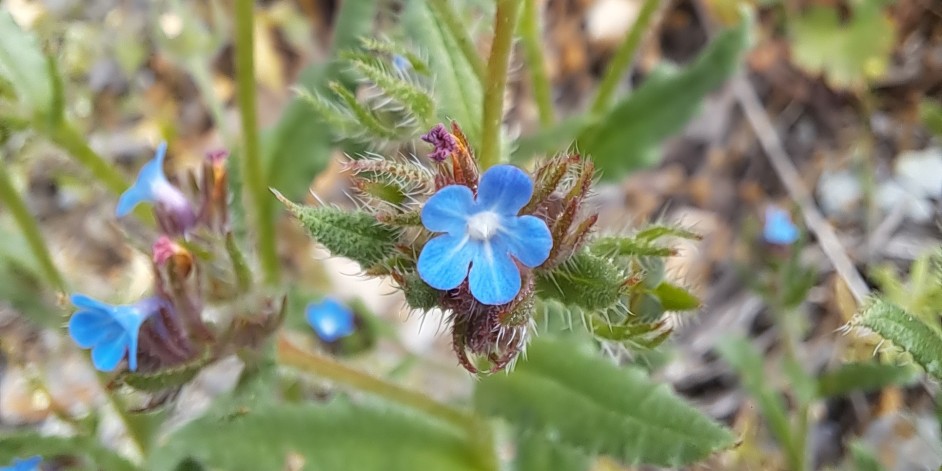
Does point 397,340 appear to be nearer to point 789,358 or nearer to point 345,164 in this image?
point 789,358

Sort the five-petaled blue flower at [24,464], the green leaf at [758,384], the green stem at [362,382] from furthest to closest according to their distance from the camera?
the green leaf at [758,384], the green stem at [362,382], the five-petaled blue flower at [24,464]

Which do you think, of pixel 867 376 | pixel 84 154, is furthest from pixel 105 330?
pixel 867 376

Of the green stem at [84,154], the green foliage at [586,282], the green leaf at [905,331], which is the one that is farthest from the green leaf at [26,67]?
the green leaf at [905,331]

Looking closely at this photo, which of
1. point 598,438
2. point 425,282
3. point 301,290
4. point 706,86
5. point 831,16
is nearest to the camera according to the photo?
point 425,282

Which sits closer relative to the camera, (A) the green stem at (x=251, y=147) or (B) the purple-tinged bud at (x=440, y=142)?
(B) the purple-tinged bud at (x=440, y=142)

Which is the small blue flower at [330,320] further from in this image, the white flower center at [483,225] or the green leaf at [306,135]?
the white flower center at [483,225]

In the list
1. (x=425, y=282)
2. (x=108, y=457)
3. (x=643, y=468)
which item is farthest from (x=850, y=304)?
(x=108, y=457)

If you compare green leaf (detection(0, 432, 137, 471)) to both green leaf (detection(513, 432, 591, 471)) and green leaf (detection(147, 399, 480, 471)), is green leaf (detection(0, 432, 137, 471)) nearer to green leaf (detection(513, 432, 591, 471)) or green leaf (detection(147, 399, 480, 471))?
green leaf (detection(147, 399, 480, 471))
